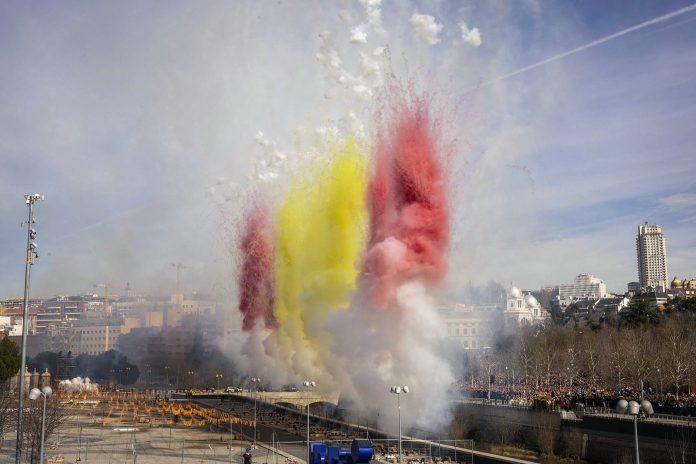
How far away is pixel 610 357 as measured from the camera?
296 feet

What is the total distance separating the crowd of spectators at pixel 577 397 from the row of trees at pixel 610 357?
3.94 feet

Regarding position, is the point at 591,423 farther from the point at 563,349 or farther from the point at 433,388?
the point at 563,349

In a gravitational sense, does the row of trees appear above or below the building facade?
below

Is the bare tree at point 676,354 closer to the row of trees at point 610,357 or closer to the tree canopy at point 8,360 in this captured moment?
the row of trees at point 610,357

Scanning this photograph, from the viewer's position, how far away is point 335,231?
235 ft

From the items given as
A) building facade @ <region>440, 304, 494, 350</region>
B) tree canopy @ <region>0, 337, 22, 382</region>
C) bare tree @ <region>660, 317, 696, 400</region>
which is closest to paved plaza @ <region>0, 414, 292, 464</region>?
tree canopy @ <region>0, 337, 22, 382</region>

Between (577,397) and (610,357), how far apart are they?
25.7 m

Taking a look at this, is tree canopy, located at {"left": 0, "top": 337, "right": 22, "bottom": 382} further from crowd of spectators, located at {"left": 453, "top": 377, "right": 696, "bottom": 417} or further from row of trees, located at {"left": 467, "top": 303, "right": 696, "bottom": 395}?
row of trees, located at {"left": 467, "top": 303, "right": 696, "bottom": 395}

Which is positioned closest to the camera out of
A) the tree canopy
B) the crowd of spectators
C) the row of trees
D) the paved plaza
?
the paved plaza

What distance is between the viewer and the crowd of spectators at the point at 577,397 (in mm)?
57031

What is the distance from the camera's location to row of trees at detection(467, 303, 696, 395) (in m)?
76.8

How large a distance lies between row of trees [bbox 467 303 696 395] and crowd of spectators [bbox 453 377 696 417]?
1202 millimetres

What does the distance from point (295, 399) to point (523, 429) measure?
176 feet

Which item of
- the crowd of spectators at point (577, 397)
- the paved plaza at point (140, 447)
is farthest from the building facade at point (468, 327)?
the paved plaza at point (140, 447)
